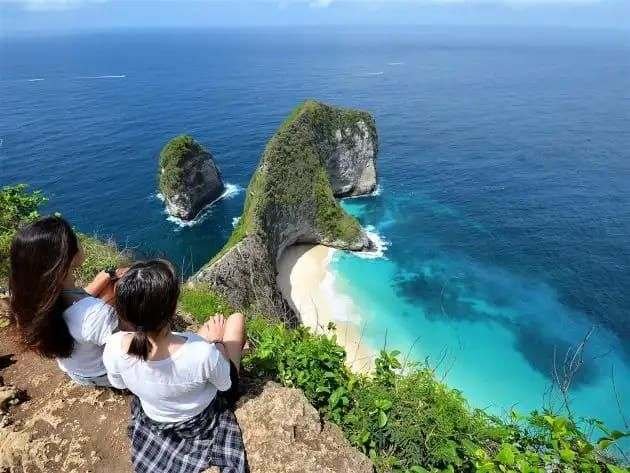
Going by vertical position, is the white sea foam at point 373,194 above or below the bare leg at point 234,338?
below

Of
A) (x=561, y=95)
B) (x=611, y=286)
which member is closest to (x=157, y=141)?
(x=611, y=286)

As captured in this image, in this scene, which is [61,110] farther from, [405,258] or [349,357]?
[349,357]

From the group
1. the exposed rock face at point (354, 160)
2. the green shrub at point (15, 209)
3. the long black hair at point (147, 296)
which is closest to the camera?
the long black hair at point (147, 296)

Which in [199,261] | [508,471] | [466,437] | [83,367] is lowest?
[199,261]

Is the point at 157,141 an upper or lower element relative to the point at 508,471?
lower

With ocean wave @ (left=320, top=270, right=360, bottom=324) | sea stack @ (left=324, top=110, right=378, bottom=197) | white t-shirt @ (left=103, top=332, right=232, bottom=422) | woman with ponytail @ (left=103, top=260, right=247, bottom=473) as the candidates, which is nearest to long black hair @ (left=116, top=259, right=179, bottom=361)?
woman with ponytail @ (left=103, top=260, right=247, bottom=473)

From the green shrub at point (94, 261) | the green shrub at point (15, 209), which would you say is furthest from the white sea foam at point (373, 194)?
the green shrub at point (94, 261)

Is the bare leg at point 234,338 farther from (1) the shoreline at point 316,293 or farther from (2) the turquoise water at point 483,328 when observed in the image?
(1) the shoreline at point 316,293
